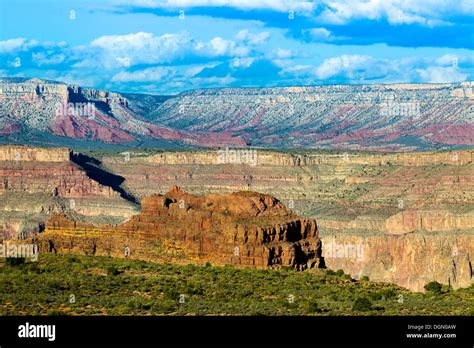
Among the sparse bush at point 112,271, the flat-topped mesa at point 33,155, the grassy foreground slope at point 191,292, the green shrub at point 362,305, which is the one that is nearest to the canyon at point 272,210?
the flat-topped mesa at point 33,155

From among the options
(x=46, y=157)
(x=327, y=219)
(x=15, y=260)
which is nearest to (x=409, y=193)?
(x=327, y=219)

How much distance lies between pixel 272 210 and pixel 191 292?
17.1m

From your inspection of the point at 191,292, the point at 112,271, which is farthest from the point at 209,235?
the point at 191,292

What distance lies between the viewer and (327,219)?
144m

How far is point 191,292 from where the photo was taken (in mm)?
42875

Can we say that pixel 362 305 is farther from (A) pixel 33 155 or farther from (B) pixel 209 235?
(A) pixel 33 155

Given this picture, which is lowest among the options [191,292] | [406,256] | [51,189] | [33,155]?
[406,256]

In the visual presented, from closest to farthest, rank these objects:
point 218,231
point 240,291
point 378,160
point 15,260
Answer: point 240,291 < point 15,260 < point 218,231 < point 378,160

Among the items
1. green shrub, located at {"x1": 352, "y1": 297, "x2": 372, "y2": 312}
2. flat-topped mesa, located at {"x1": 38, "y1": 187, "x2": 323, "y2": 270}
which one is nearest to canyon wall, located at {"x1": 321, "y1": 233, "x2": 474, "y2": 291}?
flat-topped mesa, located at {"x1": 38, "y1": 187, "x2": 323, "y2": 270}

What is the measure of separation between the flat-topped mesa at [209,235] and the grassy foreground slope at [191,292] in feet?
7.51

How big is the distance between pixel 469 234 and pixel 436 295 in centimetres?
8064

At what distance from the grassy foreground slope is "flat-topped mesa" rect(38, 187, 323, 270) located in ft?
7.51

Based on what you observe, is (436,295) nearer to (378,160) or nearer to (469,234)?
(469,234)

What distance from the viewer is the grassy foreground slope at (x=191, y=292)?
3859 centimetres
